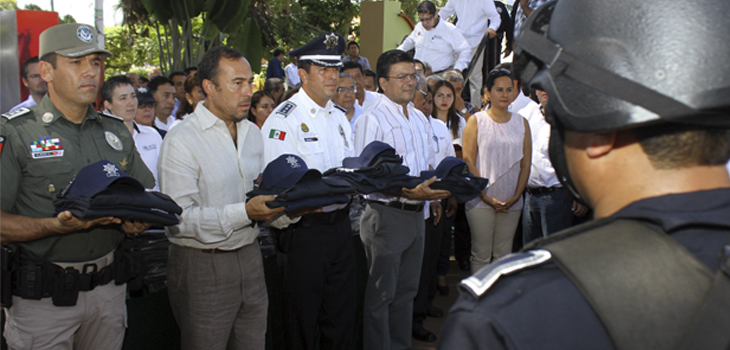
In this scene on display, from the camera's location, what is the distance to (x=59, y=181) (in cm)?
253

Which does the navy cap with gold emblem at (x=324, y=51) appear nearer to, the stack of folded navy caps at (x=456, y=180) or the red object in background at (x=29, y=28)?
the stack of folded navy caps at (x=456, y=180)

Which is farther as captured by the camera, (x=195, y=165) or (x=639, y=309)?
(x=195, y=165)

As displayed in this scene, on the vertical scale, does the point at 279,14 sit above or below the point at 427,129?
above

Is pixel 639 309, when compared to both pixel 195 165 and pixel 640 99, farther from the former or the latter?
pixel 195 165

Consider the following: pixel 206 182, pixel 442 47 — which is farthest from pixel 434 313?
pixel 442 47

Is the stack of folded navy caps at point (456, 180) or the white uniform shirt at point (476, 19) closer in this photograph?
the stack of folded navy caps at point (456, 180)

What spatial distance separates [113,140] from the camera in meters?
2.81

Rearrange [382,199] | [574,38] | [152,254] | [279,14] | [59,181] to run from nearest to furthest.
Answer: [574,38] < [59,181] < [152,254] < [382,199] < [279,14]

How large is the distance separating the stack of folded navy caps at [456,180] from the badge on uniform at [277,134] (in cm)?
102

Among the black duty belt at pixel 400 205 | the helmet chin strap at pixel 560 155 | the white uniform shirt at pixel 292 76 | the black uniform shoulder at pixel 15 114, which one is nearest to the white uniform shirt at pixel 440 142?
the black duty belt at pixel 400 205

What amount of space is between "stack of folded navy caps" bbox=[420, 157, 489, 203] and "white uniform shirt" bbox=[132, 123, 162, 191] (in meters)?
2.39

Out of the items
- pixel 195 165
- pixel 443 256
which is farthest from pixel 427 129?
pixel 195 165

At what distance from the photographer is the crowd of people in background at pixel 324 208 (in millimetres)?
2893

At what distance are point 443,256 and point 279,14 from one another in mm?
17639
